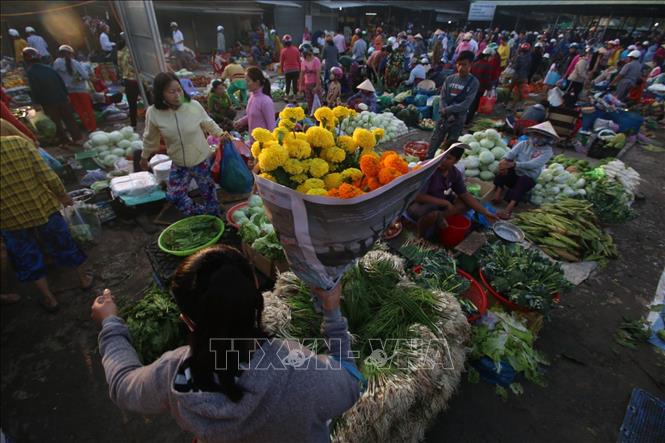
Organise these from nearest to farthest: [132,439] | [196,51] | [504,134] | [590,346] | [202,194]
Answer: [132,439]
[590,346]
[202,194]
[504,134]
[196,51]

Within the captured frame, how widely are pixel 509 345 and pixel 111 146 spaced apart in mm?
7733

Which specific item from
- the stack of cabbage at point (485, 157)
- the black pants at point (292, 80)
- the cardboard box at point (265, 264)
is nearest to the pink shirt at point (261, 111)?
the cardboard box at point (265, 264)

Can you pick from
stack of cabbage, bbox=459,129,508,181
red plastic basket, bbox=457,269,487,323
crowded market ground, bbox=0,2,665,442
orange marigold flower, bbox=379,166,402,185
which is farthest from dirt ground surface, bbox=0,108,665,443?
stack of cabbage, bbox=459,129,508,181

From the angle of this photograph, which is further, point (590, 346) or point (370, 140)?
point (590, 346)

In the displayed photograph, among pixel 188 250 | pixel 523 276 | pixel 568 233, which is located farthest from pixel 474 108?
pixel 188 250

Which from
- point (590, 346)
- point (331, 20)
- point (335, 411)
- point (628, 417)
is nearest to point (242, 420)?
point (335, 411)

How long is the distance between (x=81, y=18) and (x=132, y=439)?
20838mm

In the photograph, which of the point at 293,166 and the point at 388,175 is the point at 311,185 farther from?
the point at 388,175

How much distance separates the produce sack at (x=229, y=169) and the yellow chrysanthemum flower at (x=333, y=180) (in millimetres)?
3459

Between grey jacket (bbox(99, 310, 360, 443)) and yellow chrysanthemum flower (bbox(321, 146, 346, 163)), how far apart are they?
2.92 ft

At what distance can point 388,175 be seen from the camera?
4.88 feet

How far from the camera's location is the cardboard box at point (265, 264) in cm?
338

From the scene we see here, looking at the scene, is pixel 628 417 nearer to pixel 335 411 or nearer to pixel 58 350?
pixel 335 411

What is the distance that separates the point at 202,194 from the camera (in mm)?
4227
